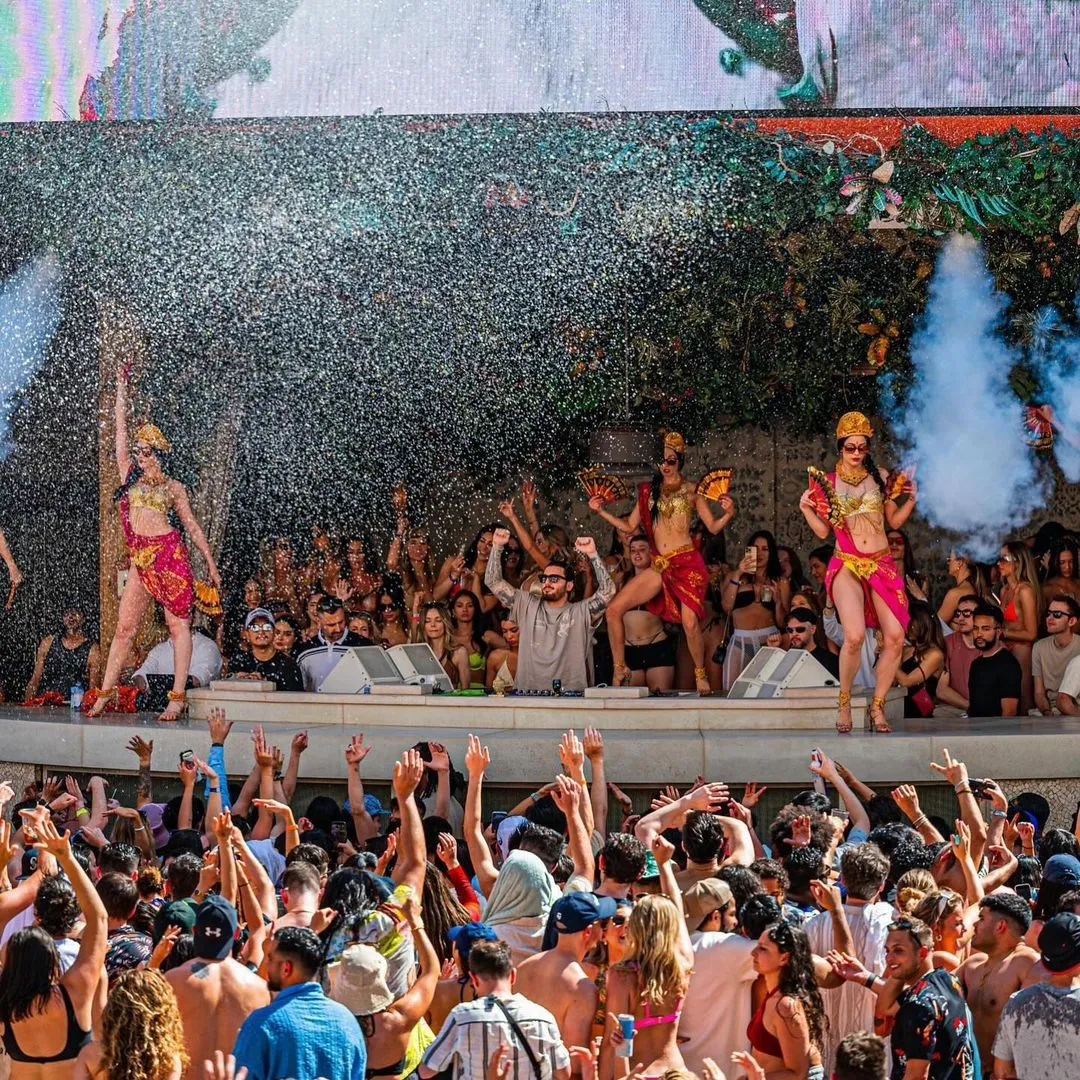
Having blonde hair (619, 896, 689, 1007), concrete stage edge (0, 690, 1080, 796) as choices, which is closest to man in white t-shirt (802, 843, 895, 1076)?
blonde hair (619, 896, 689, 1007)

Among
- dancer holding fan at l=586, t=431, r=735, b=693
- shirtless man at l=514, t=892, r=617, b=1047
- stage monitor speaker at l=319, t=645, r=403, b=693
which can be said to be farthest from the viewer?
dancer holding fan at l=586, t=431, r=735, b=693

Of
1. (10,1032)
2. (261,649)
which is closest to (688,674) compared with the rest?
(261,649)

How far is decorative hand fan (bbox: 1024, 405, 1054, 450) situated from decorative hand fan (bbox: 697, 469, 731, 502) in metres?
3.12

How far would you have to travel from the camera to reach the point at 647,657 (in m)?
13.7

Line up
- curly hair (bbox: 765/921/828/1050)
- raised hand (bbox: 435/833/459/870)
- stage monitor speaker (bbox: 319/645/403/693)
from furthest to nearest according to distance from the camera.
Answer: stage monitor speaker (bbox: 319/645/403/693)
raised hand (bbox: 435/833/459/870)
curly hair (bbox: 765/921/828/1050)

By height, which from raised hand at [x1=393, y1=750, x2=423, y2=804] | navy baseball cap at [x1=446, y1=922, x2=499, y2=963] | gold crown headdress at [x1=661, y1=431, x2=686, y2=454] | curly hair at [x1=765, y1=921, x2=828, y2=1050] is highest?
gold crown headdress at [x1=661, y1=431, x2=686, y2=454]

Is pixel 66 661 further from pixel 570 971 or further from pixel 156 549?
pixel 570 971

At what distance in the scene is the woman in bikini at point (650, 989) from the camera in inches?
204

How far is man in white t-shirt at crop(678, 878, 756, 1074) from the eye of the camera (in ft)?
18.2

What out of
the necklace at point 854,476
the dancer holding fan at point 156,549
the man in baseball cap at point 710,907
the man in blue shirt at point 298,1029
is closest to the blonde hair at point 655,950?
the man in blue shirt at point 298,1029

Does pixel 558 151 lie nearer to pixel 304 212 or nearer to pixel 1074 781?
pixel 304 212

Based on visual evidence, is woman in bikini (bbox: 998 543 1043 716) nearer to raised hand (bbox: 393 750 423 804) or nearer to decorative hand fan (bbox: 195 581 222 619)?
decorative hand fan (bbox: 195 581 222 619)

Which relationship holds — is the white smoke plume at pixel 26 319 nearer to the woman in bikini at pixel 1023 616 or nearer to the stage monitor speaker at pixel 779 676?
the stage monitor speaker at pixel 779 676

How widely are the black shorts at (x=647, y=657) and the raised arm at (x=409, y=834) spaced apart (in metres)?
7.22
